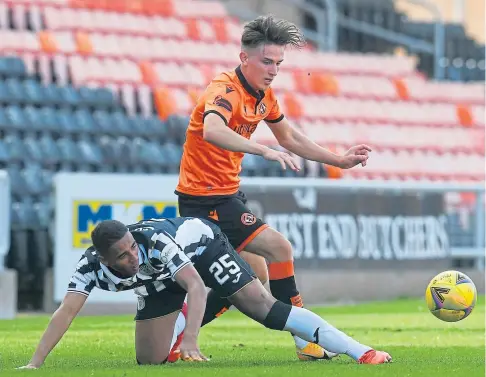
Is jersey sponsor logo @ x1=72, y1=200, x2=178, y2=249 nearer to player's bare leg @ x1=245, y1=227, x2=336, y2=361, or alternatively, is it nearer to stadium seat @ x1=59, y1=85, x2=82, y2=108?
stadium seat @ x1=59, y1=85, x2=82, y2=108

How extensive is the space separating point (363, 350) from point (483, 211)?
900 centimetres

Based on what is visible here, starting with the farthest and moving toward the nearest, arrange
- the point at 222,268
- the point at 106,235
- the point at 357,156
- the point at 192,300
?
the point at 357,156 < the point at 222,268 < the point at 192,300 < the point at 106,235

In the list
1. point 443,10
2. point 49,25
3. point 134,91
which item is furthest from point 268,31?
point 443,10

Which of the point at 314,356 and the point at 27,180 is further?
the point at 27,180

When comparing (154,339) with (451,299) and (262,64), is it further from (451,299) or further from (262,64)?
(451,299)

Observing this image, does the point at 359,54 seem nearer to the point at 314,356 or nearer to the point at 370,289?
the point at 370,289

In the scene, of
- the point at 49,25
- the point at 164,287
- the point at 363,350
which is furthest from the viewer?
the point at 49,25

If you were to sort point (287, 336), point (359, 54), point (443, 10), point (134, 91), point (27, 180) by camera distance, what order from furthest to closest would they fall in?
point (443, 10)
point (359, 54)
point (134, 91)
point (27, 180)
point (287, 336)

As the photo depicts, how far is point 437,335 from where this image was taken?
10.4 metres

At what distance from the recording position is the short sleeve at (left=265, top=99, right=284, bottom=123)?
325 inches

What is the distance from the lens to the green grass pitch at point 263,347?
687cm

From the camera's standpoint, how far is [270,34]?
7.65 meters

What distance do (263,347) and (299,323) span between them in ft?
6.79

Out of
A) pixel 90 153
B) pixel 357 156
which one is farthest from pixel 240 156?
pixel 90 153
